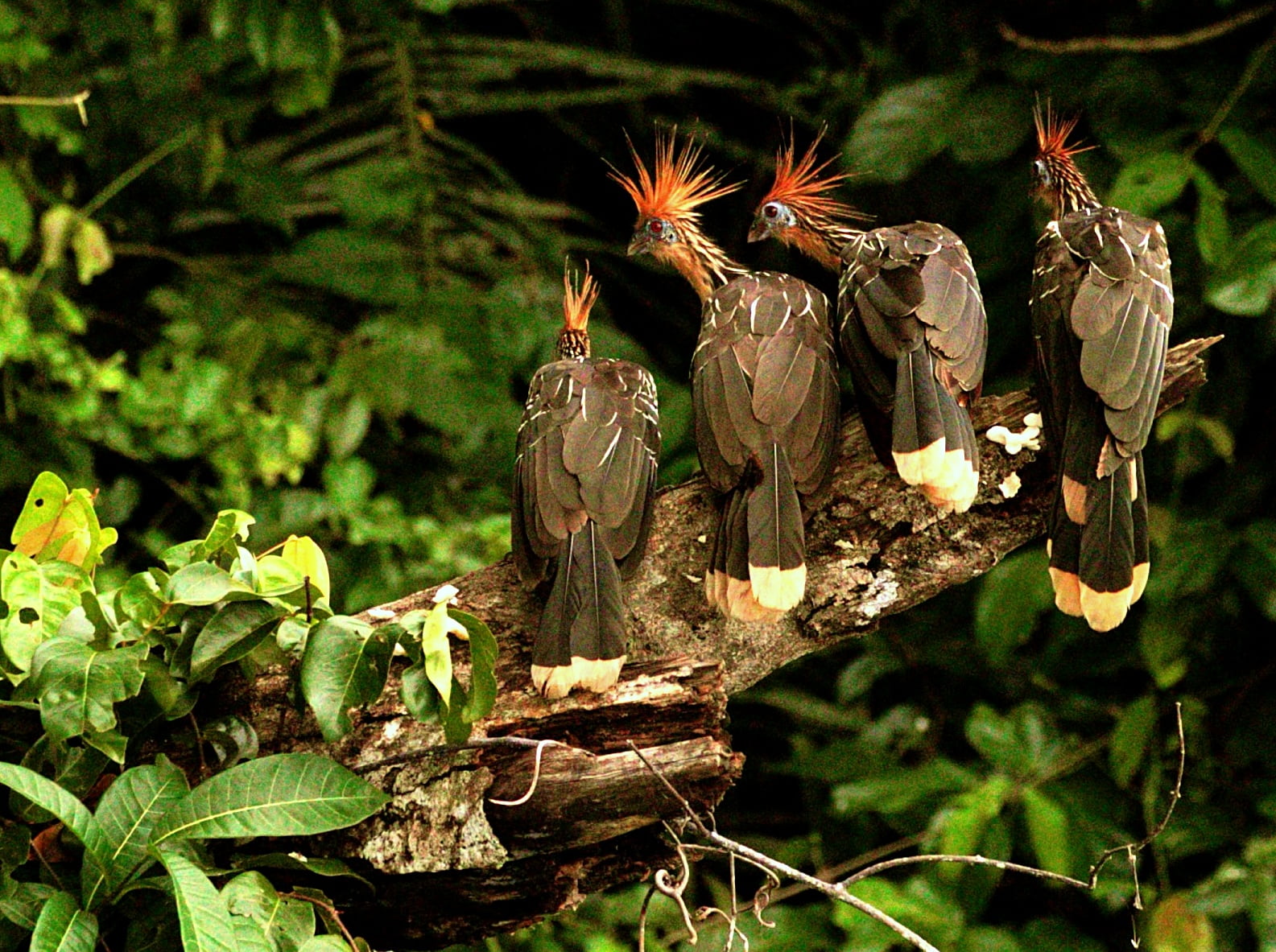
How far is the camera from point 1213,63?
3795 millimetres

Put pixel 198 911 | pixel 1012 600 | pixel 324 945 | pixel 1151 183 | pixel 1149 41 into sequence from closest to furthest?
1. pixel 198 911
2. pixel 324 945
3. pixel 1151 183
4. pixel 1012 600
5. pixel 1149 41

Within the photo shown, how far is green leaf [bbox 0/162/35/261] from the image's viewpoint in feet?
11.2

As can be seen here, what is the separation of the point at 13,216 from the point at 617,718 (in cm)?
222

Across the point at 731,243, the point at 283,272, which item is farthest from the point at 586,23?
the point at 283,272

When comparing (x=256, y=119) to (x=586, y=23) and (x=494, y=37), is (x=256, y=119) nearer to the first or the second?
(x=494, y=37)

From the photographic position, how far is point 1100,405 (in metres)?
2.07

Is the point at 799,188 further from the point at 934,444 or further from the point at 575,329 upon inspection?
the point at 934,444

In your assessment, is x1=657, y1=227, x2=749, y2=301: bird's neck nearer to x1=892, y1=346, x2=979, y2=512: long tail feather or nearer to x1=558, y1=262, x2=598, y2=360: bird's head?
x1=558, y1=262, x2=598, y2=360: bird's head

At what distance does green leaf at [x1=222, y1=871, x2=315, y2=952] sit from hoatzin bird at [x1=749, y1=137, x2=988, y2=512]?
0.93 meters

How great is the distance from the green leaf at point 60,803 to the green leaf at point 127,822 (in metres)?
0.01

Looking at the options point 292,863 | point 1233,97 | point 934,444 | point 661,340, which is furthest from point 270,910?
point 661,340

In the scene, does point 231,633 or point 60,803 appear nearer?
point 60,803

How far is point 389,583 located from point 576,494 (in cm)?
148

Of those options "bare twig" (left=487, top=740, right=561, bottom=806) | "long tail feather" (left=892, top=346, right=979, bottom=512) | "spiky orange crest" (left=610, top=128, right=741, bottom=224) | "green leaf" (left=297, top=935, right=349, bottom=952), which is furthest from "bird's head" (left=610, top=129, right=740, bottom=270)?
"green leaf" (left=297, top=935, right=349, bottom=952)
